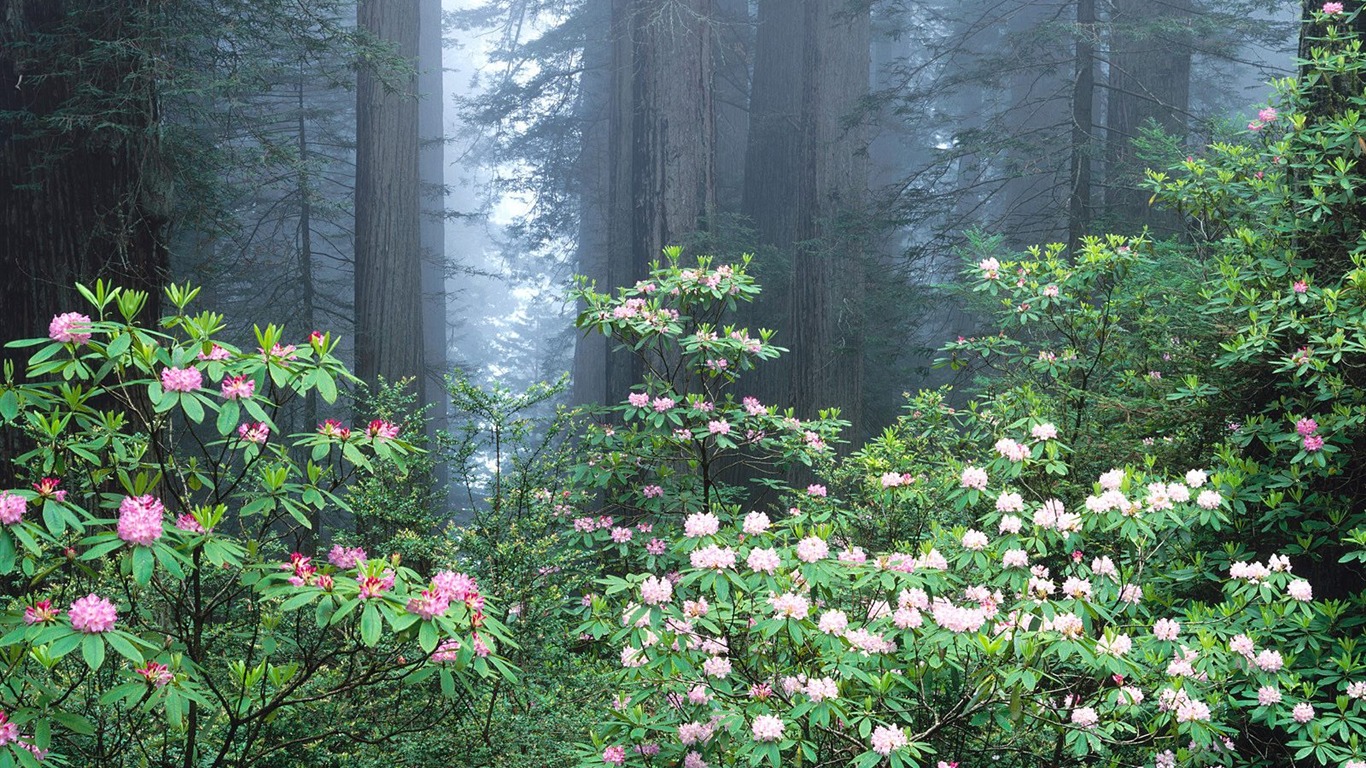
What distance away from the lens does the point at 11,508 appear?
2260mm

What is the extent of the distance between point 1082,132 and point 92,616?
950cm

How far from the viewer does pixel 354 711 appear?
4234 mm

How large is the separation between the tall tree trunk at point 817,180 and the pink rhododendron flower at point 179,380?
8.43 meters

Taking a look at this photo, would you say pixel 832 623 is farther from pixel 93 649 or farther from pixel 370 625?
pixel 93 649

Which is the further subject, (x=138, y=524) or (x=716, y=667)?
(x=716, y=667)

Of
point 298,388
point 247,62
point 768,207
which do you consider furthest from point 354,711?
point 768,207

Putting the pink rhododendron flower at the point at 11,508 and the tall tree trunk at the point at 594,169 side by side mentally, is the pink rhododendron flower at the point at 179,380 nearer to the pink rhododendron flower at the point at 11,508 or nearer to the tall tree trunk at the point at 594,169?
the pink rhododendron flower at the point at 11,508

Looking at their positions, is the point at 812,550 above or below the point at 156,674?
above

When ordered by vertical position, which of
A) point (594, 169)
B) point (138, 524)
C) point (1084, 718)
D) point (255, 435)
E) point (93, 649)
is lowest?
point (1084, 718)

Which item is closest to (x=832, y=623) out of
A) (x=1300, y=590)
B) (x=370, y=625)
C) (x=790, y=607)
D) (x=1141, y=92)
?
(x=790, y=607)

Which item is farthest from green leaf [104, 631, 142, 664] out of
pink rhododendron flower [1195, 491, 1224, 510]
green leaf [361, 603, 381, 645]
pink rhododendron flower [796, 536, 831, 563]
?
pink rhododendron flower [1195, 491, 1224, 510]

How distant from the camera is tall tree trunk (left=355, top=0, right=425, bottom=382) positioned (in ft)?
33.8

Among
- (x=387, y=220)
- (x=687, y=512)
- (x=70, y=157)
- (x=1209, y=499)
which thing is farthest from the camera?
(x=387, y=220)

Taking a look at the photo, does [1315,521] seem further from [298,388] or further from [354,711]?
[354,711]
